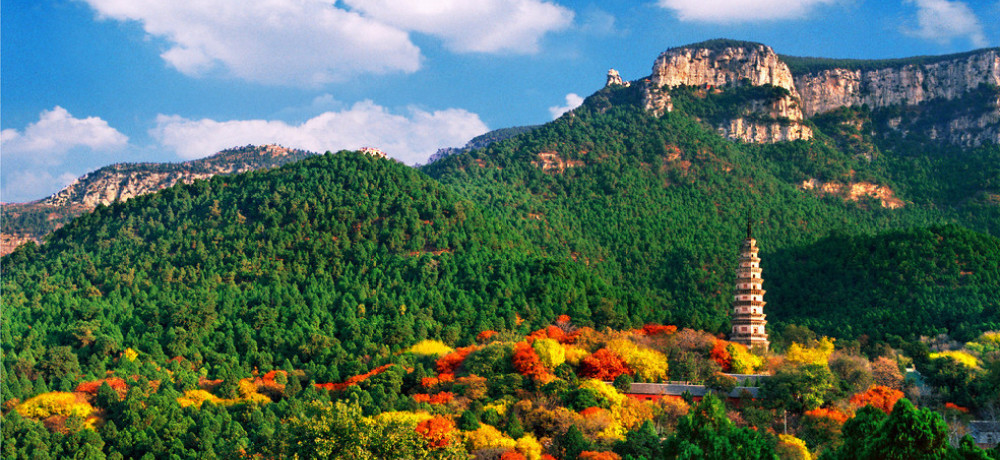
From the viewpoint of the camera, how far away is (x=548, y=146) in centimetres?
15075

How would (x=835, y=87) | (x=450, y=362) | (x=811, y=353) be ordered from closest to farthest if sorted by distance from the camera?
(x=811, y=353) < (x=450, y=362) < (x=835, y=87)

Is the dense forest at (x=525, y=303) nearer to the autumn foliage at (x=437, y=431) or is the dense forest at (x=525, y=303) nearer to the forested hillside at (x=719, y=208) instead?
the autumn foliage at (x=437, y=431)

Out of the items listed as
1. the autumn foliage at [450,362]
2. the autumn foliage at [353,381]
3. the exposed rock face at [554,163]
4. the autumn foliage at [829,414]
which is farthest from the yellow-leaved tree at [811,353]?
the exposed rock face at [554,163]

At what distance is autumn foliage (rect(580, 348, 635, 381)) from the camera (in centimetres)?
6788

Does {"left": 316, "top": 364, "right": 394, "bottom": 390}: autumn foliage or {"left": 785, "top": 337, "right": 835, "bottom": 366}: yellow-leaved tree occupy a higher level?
{"left": 785, "top": 337, "right": 835, "bottom": 366}: yellow-leaved tree

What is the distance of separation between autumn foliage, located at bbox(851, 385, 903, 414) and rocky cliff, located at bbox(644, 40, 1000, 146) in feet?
323

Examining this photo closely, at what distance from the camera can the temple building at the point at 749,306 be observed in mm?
77125

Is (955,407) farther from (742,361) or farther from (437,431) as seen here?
(437,431)

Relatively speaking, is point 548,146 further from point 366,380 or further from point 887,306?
point 366,380

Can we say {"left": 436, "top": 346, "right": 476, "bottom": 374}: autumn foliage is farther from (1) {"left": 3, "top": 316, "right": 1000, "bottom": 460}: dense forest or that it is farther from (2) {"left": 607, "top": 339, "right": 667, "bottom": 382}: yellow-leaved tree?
(2) {"left": 607, "top": 339, "right": 667, "bottom": 382}: yellow-leaved tree

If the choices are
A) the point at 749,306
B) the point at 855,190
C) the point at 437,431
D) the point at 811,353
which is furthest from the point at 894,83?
the point at 437,431

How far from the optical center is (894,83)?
172m

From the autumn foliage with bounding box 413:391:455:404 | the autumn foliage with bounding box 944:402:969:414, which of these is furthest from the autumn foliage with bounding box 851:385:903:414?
the autumn foliage with bounding box 413:391:455:404

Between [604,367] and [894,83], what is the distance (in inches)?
4786
